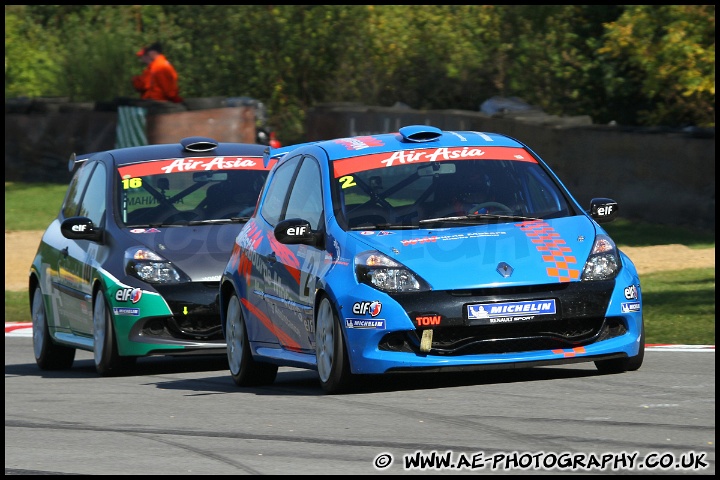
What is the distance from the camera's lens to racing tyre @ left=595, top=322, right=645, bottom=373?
933 centimetres

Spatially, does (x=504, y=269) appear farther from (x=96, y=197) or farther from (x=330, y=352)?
(x=96, y=197)

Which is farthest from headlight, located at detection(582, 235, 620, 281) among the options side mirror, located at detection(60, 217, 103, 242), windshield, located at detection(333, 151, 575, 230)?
side mirror, located at detection(60, 217, 103, 242)

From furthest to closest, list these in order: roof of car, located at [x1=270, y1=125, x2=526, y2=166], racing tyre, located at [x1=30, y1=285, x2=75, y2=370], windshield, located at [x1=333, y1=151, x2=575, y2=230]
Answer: racing tyre, located at [x1=30, y1=285, x2=75, y2=370] → roof of car, located at [x1=270, y1=125, x2=526, y2=166] → windshield, located at [x1=333, y1=151, x2=575, y2=230]

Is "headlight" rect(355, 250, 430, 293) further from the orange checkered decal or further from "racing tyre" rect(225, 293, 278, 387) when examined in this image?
"racing tyre" rect(225, 293, 278, 387)

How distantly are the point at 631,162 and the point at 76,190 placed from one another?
10.5 metres

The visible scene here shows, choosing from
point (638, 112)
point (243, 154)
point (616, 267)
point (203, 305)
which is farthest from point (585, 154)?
point (616, 267)

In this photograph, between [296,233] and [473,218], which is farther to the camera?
[473,218]

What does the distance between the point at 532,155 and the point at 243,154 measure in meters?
3.14

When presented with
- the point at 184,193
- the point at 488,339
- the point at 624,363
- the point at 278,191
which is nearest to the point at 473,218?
the point at 488,339

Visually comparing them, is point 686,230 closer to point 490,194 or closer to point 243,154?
point 243,154

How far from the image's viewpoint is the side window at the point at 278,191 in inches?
412

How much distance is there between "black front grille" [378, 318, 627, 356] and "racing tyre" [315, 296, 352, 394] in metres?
0.26

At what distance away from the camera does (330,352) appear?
9031 mm

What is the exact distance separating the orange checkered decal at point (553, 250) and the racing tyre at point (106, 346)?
3506 millimetres
